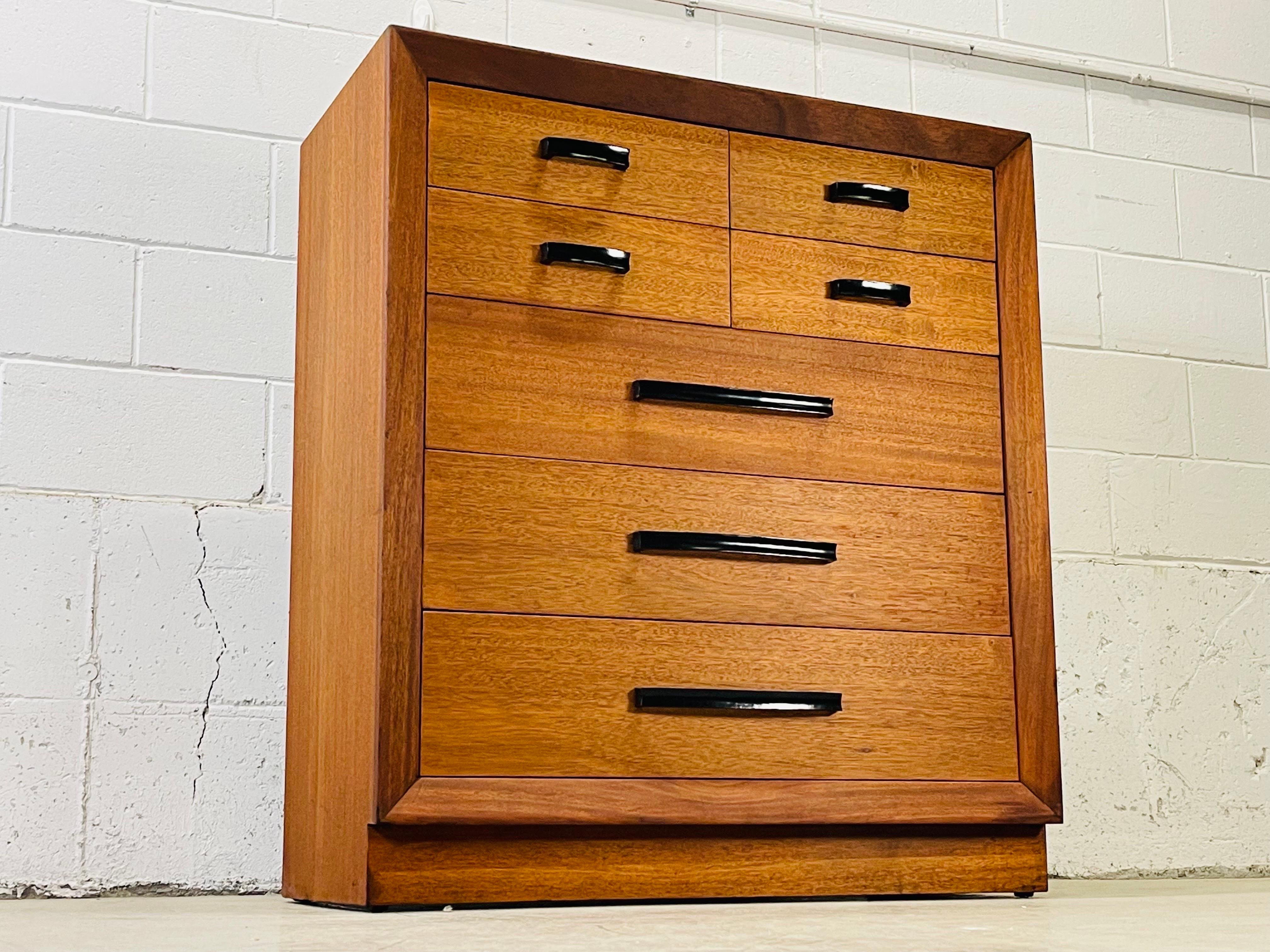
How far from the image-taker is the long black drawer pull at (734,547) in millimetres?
1695

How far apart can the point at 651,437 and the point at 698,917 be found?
54 centimetres

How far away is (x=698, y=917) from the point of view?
4.81 feet

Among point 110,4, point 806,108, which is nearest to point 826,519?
point 806,108

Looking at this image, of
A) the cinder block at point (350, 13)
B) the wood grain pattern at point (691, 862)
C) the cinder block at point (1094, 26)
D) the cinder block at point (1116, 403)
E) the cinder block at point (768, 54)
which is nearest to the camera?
the wood grain pattern at point (691, 862)

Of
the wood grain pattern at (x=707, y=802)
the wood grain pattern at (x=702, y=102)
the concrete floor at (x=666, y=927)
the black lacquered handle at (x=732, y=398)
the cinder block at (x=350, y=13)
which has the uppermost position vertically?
the cinder block at (x=350, y=13)

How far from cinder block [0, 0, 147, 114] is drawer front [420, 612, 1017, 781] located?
0.95 metres

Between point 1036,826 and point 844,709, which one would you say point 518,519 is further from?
point 1036,826

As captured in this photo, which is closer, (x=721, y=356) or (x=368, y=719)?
(x=368, y=719)

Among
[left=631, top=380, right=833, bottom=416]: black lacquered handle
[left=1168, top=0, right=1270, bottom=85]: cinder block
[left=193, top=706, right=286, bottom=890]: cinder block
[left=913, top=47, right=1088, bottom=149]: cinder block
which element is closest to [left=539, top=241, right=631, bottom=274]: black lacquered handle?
[left=631, top=380, right=833, bottom=416]: black lacquered handle

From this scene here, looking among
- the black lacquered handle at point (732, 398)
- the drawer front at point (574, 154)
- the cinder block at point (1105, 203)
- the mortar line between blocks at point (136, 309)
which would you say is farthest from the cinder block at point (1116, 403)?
the mortar line between blocks at point (136, 309)

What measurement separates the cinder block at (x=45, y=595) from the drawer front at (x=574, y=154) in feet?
2.26

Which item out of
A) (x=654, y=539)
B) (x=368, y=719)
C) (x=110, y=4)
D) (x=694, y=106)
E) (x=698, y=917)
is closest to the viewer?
(x=698, y=917)

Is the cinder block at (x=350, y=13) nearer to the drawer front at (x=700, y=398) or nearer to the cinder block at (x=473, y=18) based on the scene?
the cinder block at (x=473, y=18)

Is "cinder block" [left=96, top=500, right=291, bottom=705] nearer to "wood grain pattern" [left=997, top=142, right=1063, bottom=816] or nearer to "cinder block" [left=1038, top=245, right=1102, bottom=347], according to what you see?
"wood grain pattern" [left=997, top=142, right=1063, bottom=816]
